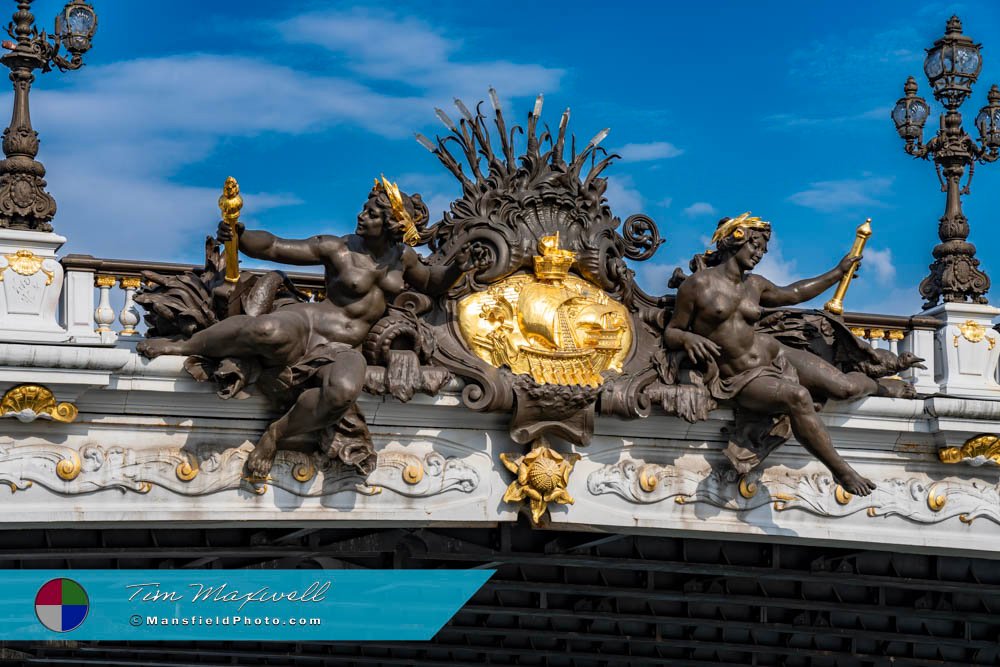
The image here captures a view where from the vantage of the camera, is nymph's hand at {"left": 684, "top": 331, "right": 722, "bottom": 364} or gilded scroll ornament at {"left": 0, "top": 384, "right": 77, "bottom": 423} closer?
gilded scroll ornament at {"left": 0, "top": 384, "right": 77, "bottom": 423}

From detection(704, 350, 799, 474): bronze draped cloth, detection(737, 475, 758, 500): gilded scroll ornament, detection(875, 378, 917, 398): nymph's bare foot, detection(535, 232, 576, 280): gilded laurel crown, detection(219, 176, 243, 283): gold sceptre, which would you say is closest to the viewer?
detection(219, 176, 243, 283): gold sceptre

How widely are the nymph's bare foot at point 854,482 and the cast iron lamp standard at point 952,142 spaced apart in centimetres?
362

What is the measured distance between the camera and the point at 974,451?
27.2 metres

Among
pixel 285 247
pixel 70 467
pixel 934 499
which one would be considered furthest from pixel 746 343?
pixel 70 467

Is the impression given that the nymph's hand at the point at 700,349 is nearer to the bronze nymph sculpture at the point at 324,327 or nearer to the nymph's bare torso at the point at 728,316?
the nymph's bare torso at the point at 728,316

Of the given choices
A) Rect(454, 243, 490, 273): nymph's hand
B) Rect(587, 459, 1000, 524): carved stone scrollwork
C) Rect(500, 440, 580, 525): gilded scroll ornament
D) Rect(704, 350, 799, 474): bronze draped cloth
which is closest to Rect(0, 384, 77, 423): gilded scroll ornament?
Rect(454, 243, 490, 273): nymph's hand

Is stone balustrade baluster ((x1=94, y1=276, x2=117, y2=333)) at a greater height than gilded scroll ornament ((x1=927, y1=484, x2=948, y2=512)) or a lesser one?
greater

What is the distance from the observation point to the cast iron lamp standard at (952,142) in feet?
89.9

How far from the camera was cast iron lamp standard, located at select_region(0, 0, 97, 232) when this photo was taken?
23688 millimetres

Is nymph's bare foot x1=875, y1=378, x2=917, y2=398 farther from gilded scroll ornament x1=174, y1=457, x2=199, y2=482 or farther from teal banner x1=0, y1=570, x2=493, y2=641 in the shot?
gilded scroll ornament x1=174, y1=457, x2=199, y2=482

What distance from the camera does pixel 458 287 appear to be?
2530 cm

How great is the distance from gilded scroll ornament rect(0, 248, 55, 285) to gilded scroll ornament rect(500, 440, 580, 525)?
5880mm

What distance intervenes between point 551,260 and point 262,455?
14.1 ft

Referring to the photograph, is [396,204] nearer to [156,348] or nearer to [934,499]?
[156,348]
